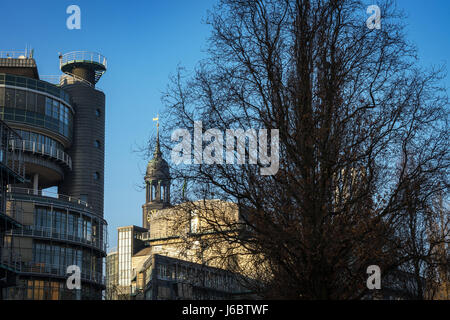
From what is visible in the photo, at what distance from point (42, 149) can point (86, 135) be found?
46.9 feet

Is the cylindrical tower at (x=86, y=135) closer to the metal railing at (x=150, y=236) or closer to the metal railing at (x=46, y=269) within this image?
the metal railing at (x=46, y=269)

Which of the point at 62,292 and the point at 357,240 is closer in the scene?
the point at 357,240

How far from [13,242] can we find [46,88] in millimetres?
20638

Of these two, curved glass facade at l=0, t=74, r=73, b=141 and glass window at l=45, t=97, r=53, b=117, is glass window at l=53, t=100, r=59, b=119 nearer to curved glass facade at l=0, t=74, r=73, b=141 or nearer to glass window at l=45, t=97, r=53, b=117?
curved glass facade at l=0, t=74, r=73, b=141

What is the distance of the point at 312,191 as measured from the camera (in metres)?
19.7

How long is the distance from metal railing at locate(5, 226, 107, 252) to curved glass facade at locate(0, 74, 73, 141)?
13.2 m

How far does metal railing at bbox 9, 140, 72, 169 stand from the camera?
3187 inches

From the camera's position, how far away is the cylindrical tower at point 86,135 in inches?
3762

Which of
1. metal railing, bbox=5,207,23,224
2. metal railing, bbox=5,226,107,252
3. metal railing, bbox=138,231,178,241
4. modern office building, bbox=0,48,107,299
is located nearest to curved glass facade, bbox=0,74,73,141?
modern office building, bbox=0,48,107,299

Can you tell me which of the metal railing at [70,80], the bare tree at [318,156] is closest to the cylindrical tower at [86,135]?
the metal railing at [70,80]

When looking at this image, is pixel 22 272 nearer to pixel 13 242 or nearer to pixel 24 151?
pixel 13 242

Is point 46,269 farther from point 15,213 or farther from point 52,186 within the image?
point 52,186

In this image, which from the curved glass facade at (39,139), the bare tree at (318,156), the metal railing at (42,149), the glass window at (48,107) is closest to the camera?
the bare tree at (318,156)
